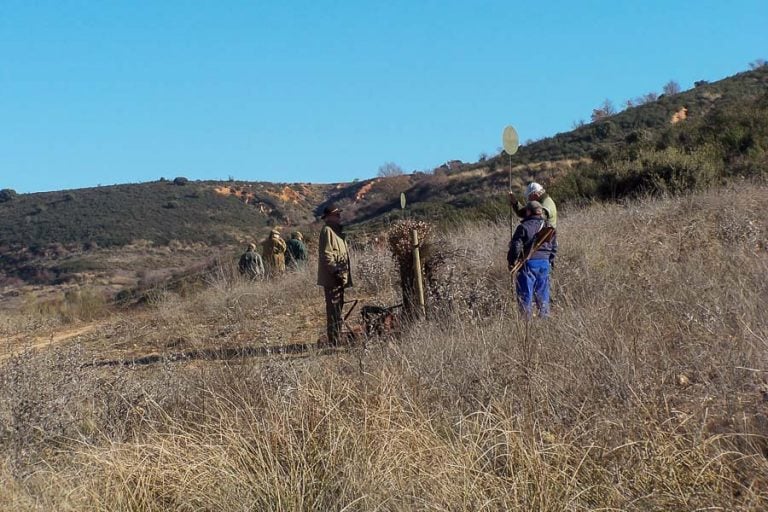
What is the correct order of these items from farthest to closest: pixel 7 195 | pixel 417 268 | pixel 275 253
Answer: pixel 7 195 → pixel 275 253 → pixel 417 268

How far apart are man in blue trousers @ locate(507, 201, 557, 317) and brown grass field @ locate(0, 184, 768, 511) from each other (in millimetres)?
920

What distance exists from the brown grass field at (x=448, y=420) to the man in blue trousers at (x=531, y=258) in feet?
3.02

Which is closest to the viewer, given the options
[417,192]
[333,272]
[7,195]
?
[333,272]

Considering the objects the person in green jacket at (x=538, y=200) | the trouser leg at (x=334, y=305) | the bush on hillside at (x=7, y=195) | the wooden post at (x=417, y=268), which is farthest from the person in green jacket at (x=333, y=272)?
the bush on hillside at (x=7, y=195)

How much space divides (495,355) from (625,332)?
30.0 inches

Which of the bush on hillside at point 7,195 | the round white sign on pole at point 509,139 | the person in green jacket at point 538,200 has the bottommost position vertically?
the person in green jacket at point 538,200

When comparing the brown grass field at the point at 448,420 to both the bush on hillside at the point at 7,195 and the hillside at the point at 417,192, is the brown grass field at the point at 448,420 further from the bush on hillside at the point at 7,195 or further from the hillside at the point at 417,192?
the bush on hillside at the point at 7,195

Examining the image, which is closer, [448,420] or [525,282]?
[448,420]

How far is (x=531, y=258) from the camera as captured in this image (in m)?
7.17

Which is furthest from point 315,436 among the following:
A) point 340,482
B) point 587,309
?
point 587,309

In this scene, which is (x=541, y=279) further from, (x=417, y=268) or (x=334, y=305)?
(x=334, y=305)

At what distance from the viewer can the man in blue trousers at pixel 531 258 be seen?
712 centimetres

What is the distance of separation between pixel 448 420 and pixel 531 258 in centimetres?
340

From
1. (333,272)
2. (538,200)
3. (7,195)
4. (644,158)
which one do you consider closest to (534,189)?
(538,200)
